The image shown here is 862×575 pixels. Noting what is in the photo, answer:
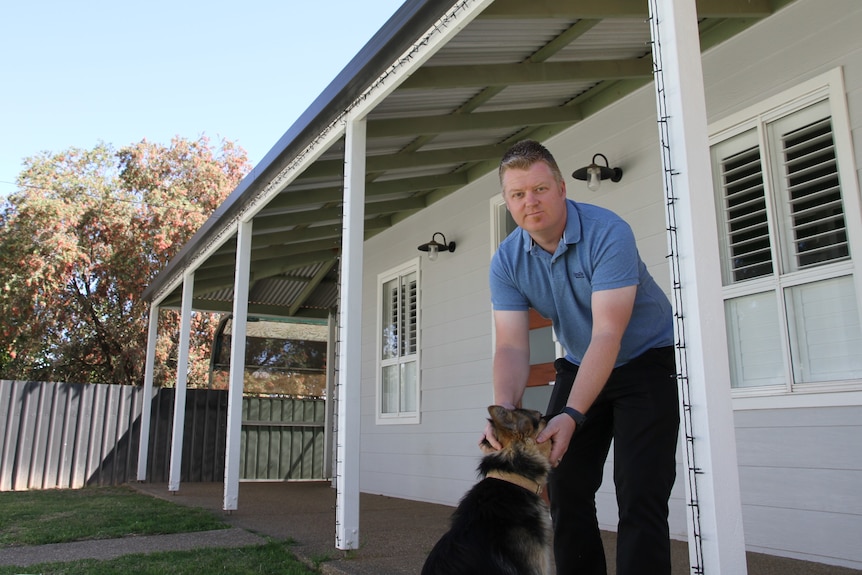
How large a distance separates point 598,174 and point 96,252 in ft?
47.0

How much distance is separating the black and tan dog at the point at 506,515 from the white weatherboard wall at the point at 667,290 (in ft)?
3.46

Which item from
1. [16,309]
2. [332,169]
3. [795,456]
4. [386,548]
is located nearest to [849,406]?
[795,456]

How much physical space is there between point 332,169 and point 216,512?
11.5ft

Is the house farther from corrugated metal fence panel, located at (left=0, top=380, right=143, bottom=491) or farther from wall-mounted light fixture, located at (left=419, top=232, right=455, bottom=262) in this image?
corrugated metal fence panel, located at (left=0, top=380, right=143, bottom=491)

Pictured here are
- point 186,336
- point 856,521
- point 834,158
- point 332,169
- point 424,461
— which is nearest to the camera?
point 856,521

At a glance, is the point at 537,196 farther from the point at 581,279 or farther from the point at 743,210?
the point at 743,210

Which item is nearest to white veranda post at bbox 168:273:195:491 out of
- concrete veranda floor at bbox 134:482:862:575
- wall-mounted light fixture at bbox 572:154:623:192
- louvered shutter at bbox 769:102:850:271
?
concrete veranda floor at bbox 134:482:862:575

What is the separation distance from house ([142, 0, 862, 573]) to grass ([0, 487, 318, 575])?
0.58 m

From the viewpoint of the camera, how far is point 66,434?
10.5 metres

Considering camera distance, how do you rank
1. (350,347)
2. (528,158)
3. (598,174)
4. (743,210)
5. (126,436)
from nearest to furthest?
(528,158) → (743,210) → (350,347) → (598,174) → (126,436)

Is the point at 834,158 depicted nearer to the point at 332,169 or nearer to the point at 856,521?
the point at 856,521

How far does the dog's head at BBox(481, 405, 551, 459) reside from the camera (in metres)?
Answer: 1.73

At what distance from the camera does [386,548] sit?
4.40 metres

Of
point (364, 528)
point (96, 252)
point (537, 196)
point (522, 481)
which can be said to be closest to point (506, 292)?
point (537, 196)
